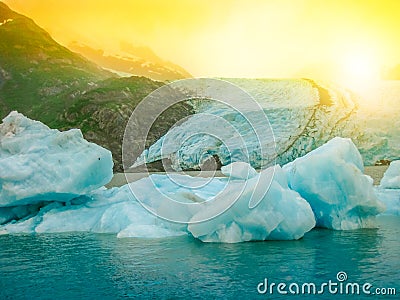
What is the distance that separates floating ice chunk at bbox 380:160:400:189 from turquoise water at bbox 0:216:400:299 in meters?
10.8

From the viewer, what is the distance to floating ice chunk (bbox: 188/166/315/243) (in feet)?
44.2

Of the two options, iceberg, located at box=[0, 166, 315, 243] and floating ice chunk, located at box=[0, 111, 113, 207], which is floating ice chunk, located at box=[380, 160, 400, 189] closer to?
iceberg, located at box=[0, 166, 315, 243]

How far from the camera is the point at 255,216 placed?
13523 mm

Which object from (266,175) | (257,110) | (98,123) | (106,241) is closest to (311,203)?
(266,175)

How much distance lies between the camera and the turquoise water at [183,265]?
29.8 ft

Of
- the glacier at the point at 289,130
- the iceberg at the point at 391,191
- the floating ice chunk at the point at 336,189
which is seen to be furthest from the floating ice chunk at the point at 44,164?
the glacier at the point at 289,130

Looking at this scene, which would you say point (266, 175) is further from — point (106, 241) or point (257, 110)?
point (257, 110)

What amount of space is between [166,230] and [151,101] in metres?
52.6

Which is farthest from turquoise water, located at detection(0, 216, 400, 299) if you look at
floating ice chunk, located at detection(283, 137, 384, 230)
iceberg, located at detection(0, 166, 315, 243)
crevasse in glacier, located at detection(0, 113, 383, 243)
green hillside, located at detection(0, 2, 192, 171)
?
green hillside, located at detection(0, 2, 192, 171)

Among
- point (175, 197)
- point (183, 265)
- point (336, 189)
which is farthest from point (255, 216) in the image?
point (336, 189)

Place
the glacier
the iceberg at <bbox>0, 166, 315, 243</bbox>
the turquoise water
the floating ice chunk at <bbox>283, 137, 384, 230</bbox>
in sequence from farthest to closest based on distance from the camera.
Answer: the glacier
the floating ice chunk at <bbox>283, 137, 384, 230</bbox>
the iceberg at <bbox>0, 166, 315, 243</bbox>
the turquoise water

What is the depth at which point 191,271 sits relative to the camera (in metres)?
10.4

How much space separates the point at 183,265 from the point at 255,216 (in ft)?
10.7

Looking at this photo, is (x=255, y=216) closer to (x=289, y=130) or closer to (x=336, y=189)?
(x=336, y=189)
